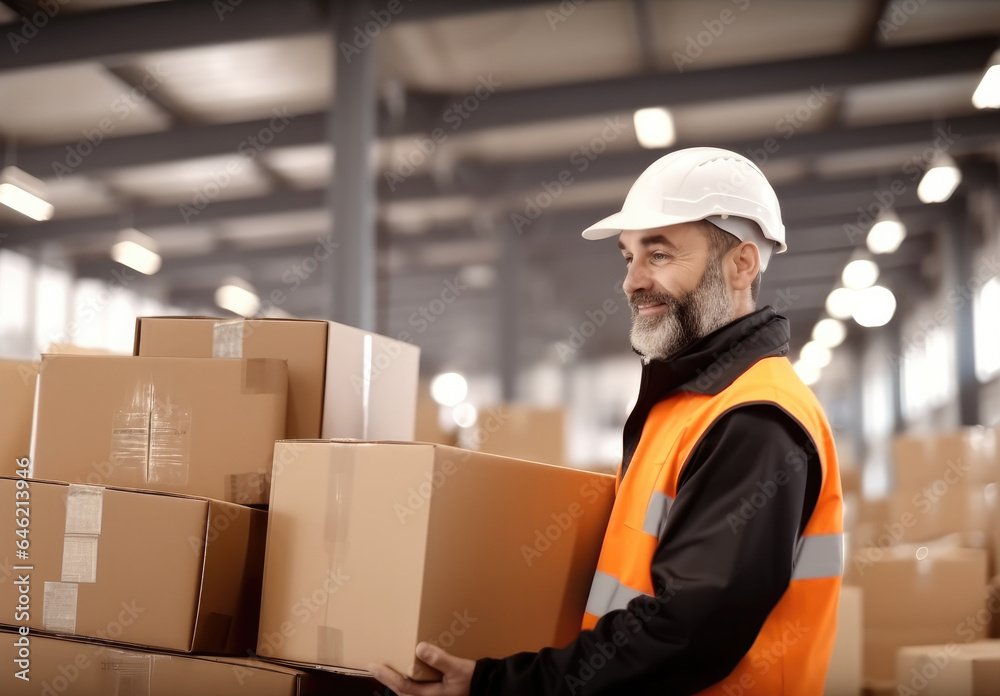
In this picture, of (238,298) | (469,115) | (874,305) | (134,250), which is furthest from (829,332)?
(134,250)

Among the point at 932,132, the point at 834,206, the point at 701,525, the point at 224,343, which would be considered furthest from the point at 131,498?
the point at 834,206

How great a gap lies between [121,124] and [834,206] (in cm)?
919

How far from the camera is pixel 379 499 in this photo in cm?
160

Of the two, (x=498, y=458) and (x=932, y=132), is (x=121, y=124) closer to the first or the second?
(x=498, y=458)

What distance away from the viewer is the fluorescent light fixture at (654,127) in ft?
25.7

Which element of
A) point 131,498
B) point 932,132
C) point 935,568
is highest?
point 932,132

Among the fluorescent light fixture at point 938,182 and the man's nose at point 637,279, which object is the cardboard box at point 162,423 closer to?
the man's nose at point 637,279

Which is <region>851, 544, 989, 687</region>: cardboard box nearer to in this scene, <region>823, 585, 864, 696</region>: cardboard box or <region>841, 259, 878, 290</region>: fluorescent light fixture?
<region>823, 585, 864, 696</region>: cardboard box

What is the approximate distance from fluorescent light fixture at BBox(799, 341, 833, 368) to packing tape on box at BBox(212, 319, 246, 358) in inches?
695

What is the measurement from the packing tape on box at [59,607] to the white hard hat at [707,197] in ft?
4.40

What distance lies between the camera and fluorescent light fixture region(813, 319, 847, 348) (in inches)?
681

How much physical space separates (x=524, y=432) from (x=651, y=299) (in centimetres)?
446

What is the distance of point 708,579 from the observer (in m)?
1.42

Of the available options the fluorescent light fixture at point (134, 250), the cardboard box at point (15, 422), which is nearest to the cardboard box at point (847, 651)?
the cardboard box at point (15, 422)
